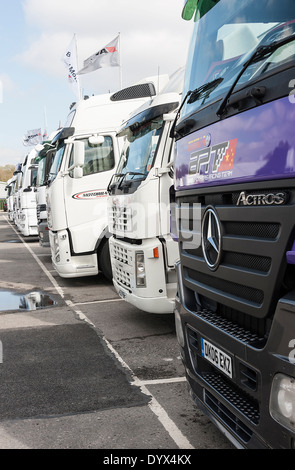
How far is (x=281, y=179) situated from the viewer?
2014 millimetres

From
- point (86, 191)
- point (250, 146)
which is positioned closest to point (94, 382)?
point (250, 146)

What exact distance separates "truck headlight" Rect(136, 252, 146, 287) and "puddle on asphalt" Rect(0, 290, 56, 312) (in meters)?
2.63

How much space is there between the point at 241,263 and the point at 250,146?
0.57 meters

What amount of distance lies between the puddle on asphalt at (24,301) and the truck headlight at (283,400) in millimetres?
5818

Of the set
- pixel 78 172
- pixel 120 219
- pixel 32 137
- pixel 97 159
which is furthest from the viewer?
pixel 32 137

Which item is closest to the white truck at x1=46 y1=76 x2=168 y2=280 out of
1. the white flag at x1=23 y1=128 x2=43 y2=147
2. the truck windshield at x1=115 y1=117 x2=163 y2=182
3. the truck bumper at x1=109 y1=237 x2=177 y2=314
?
the truck windshield at x1=115 y1=117 x2=163 y2=182

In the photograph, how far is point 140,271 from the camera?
17.7 ft

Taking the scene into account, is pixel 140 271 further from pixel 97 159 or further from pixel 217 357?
pixel 97 159

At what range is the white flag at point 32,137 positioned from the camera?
106 ft

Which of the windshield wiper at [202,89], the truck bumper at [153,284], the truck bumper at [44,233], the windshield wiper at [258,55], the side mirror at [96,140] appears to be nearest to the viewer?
the windshield wiper at [258,55]

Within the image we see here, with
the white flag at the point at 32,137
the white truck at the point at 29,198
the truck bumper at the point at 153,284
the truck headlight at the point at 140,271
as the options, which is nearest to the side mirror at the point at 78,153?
the truck bumper at the point at 153,284

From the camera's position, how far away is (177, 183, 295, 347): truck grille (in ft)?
6.75

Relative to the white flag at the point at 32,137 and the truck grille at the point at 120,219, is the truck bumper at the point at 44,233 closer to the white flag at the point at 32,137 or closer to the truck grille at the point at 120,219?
the truck grille at the point at 120,219
